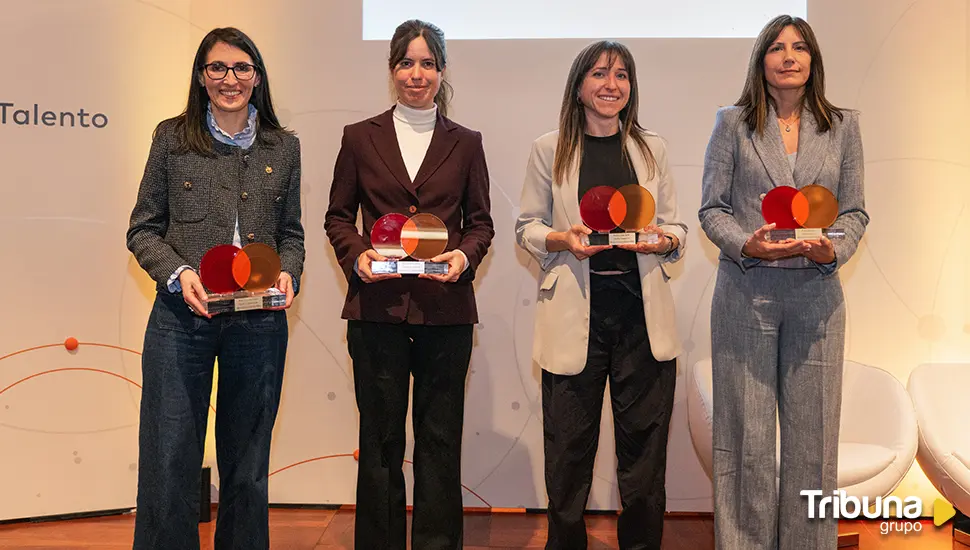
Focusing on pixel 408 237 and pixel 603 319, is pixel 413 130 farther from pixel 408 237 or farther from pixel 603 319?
pixel 603 319

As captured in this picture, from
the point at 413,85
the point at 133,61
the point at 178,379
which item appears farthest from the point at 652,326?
the point at 133,61

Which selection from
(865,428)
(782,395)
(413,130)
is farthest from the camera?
(865,428)

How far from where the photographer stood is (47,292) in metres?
3.68

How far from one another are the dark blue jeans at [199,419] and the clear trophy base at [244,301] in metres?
0.07

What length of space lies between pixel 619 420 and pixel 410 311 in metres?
0.85

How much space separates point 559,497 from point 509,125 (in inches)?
74.9

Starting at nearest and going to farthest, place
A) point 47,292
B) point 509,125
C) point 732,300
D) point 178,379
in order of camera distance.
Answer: point 178,379 < point 732,300 < point 47,292 < point 509,125

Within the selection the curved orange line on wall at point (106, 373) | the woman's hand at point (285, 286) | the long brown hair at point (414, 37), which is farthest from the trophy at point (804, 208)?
the curved orange line on wall at point (106, 373)

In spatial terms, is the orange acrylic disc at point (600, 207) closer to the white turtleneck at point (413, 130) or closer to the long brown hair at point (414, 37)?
the white turtleneck at point (413, 130)

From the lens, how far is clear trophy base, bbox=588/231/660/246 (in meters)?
2.58

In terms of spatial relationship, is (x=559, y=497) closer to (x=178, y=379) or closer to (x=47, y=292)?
(x=178, y=379)

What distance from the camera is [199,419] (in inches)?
92.7

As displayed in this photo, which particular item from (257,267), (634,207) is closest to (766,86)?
(634,207)

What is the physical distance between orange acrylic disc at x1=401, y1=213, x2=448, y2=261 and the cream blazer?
1.29 feet
